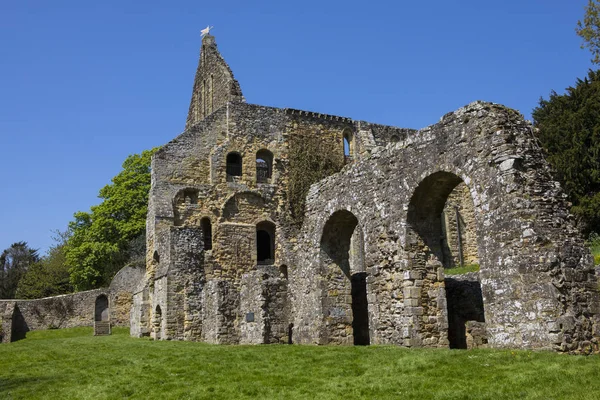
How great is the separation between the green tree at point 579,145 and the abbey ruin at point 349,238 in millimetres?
6057

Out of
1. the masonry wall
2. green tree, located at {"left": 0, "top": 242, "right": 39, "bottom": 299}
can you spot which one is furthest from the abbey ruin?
green tree, located at {"left": 0, "top": 242, "right": 39, "bottom": 299}

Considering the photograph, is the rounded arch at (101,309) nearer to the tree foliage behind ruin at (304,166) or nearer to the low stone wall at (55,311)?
the low stone wall at (55,311)

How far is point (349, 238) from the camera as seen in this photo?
1845 cm

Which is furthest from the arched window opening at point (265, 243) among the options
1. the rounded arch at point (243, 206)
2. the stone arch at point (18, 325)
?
the stone arch at point (18, 325)

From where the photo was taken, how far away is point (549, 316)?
10.6 metres

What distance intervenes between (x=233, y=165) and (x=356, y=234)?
6800mm

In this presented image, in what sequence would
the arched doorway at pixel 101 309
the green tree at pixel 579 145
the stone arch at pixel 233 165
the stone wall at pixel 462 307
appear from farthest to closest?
the arched doorway at pixel 101 309 → the stone arch at pixel 233 165 → the green tree at pixel 579 145 → the stone wall at pixel 462 307

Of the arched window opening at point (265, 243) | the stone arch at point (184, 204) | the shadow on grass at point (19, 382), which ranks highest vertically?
the stone arch at point (184, 204)

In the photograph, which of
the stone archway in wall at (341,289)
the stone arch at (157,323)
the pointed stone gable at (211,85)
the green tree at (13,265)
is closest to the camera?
the stone archway in wall at (341,289)

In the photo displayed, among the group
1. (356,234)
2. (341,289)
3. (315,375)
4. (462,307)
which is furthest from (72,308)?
(315,375)

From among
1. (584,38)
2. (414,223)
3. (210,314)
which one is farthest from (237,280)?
(584,38)

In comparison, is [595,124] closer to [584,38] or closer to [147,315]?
[584,38]

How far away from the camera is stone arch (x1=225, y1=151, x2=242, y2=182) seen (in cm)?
2895

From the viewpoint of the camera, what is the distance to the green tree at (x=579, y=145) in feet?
87.7
